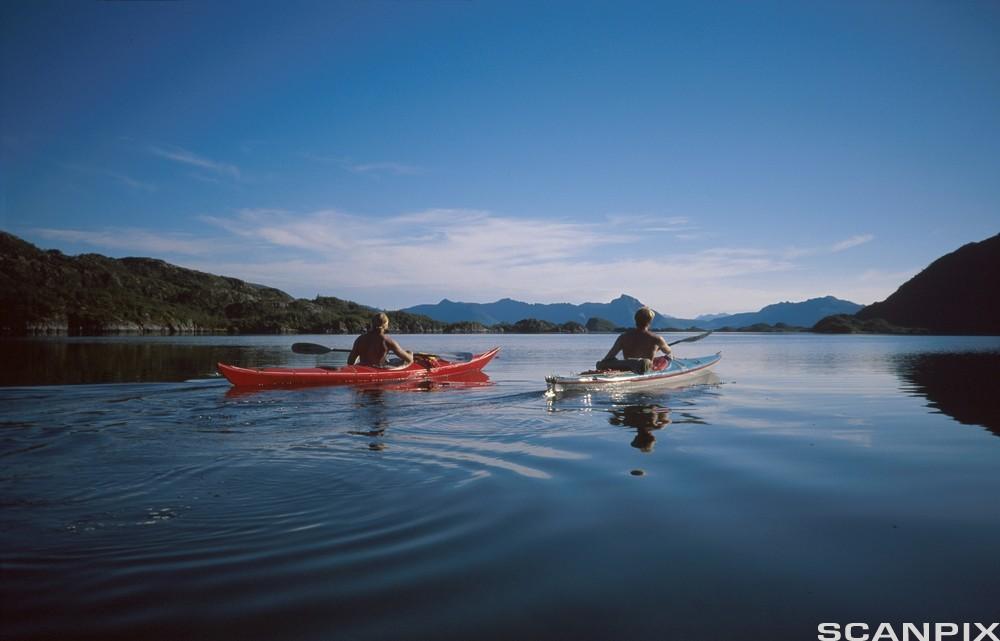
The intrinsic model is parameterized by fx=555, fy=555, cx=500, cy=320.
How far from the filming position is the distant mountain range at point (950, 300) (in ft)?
514

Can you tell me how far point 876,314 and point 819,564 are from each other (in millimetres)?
Answer: 233440

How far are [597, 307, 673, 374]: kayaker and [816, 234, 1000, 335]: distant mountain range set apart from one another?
568 feet

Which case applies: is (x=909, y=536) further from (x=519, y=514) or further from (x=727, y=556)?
(x=519, y=514)

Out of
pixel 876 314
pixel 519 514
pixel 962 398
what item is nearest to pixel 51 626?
pixel 519 514

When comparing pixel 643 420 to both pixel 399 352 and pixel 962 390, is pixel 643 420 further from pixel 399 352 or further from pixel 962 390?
pixel 962 390

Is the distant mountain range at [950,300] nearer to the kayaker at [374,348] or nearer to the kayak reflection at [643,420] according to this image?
the kayak reflection at [643,420]

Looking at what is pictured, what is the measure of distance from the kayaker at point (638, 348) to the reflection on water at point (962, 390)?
7.20 meters

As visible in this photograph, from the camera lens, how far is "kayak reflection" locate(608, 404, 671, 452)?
9.68m

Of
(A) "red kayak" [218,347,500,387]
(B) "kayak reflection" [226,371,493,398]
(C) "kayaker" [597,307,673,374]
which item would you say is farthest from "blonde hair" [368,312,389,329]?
(C) "kayaker" [597,307,673,374]

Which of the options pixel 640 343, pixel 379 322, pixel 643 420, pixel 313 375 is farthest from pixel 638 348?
pixel 313 375

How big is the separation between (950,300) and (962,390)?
194 metres

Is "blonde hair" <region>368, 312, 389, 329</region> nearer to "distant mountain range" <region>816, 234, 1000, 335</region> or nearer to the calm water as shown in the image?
the calm water

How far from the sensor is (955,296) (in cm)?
16888

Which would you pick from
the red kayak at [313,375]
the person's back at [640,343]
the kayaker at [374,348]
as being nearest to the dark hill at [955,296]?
the person's back at [640,343]
